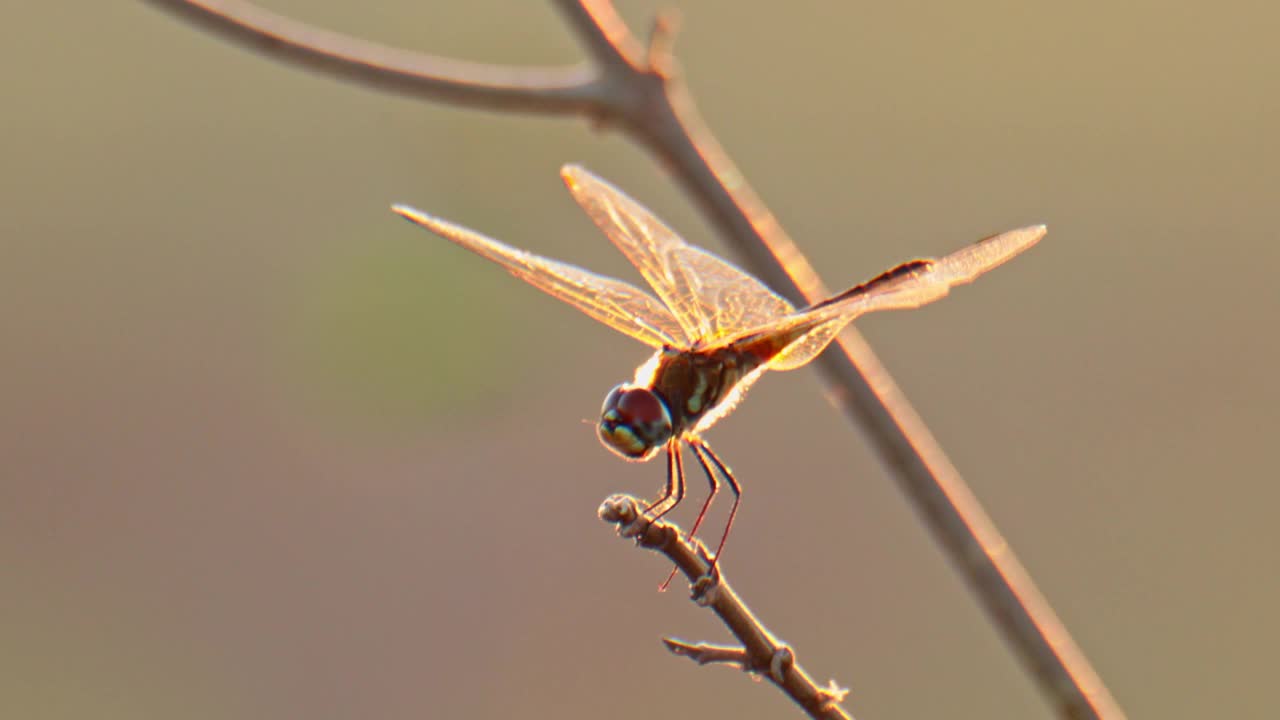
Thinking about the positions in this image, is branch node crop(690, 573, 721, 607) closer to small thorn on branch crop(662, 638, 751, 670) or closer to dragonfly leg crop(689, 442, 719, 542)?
small thorn on branch crop(662, 638, 751, 670)

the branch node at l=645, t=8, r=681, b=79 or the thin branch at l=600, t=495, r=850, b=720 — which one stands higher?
the branch node at l=645, t=8, r=681, b=79

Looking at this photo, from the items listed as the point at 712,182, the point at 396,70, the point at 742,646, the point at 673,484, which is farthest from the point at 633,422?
the point at 396,70

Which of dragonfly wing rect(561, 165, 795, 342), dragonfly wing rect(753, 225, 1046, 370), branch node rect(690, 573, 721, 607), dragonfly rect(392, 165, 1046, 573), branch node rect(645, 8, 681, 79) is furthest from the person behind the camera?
dragonfly wing rect(561, 165, 795, 342)

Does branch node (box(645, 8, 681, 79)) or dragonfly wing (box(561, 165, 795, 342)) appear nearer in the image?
branch node (box(645, 8, 681, 79))

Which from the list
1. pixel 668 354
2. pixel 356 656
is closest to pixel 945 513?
pixel 668 354

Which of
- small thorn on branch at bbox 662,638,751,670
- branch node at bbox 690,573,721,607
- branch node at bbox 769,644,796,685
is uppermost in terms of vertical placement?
branch node at bbox 690,573,721,607

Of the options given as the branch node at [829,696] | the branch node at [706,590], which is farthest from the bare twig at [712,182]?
the branch node at [706,590]

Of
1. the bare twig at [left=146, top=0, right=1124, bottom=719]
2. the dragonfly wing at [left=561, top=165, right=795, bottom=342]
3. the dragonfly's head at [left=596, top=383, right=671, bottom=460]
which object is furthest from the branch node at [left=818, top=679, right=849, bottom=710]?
the dragonfly wing at [left=561, top=165, right=795, bottom=342]
